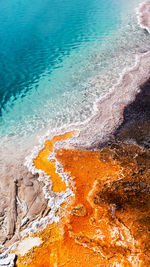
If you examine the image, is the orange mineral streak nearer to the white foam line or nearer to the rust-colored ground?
the rust-colored ground

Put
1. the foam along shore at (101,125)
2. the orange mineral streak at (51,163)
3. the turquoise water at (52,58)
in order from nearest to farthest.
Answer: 1. the foam along shore at (101,125)
2. the orange mineral streak at (51,163)
3. the turquoise water at (52,58)

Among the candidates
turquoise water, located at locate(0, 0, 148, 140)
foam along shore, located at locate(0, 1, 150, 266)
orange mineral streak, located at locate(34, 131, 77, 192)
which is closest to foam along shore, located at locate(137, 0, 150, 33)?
turquoise water, located at locate(0, 0, 148, 140)

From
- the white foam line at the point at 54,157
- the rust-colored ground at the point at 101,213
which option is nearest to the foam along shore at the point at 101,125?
the white foam line at the point at 54,157

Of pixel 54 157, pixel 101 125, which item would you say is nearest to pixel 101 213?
pixel 54 157

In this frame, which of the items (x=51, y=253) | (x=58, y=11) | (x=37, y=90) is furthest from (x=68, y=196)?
(x=58, y=11)

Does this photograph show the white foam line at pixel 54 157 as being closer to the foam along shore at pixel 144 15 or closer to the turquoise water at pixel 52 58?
the turquoise water at pixel 52 58

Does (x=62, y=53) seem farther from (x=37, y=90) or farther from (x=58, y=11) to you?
(x=58, y=11)
